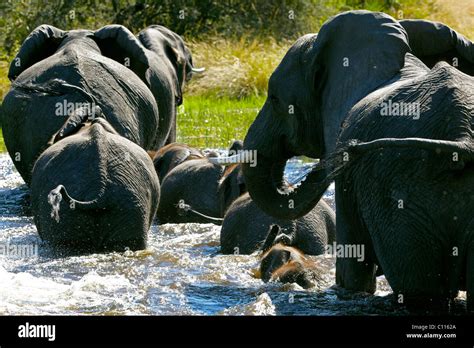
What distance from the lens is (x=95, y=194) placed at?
1019cm

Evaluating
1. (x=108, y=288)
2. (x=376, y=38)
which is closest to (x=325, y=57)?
(x=376, y=38)

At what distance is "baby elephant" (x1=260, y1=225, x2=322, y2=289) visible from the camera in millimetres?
8820

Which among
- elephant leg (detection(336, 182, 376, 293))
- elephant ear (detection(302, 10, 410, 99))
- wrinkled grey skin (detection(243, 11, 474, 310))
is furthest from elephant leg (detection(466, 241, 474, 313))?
elephant ear (detection(302, 10, 410, 99))

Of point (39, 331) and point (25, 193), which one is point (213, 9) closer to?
point (25, 193)

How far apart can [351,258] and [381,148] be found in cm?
104

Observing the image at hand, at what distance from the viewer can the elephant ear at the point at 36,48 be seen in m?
14.6

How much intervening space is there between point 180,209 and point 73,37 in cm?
255

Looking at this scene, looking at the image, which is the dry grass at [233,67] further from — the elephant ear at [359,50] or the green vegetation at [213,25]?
the elephant ear at [359,50]

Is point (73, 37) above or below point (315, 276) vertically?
above

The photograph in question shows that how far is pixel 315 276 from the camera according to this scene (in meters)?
8.84

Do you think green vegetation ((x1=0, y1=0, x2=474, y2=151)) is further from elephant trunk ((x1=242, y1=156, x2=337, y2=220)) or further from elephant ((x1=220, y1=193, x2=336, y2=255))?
elephant trunk ((x1=242, y1=156, x2=337, y2=220))

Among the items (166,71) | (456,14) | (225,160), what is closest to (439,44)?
(225,160)

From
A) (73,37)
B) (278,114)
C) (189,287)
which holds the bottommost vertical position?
(189,287)

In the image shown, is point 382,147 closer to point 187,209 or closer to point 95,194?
point 95,194
